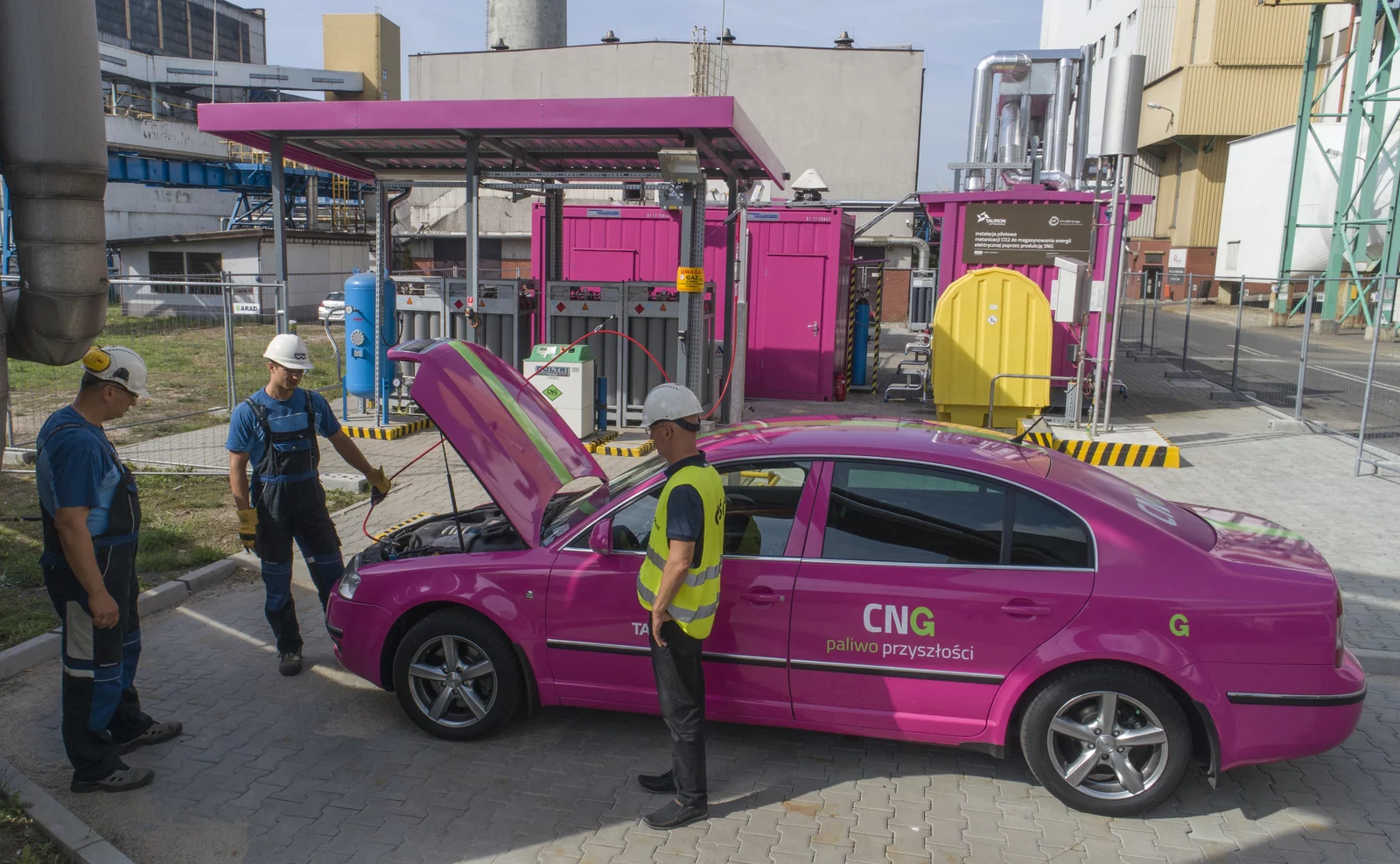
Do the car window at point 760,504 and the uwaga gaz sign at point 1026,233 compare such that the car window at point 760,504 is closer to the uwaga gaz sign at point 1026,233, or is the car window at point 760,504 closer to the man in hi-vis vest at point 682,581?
the man in hi-vis vest at point 682,581

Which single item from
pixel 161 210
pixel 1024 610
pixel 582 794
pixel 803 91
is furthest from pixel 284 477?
pixel 161 210

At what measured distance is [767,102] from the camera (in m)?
37.2

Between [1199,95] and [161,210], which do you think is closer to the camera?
[161,210]

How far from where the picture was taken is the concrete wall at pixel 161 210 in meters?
33.8

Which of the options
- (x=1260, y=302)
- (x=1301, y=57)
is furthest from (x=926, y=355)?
(x=1301, y=57)

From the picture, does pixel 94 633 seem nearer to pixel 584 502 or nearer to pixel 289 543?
pixel 289 543

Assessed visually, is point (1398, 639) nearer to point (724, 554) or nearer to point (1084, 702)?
point (1084, 702)

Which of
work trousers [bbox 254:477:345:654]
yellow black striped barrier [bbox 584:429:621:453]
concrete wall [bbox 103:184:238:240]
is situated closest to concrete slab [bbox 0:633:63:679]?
work trousers [bbox 254:477:345:654]

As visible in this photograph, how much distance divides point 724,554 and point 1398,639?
4538mm

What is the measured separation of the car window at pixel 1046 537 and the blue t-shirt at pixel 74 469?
377cm

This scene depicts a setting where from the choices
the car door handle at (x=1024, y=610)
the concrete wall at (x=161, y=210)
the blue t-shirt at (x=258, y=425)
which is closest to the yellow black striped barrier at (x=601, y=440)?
the blue t-shirt at (x=258, y=425)

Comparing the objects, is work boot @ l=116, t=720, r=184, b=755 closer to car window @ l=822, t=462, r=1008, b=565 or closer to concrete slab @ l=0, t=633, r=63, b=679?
concrete slab @ l=0, t=633, r=63, b=679

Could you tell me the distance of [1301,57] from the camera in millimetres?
42719

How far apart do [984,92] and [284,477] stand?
15904mm
